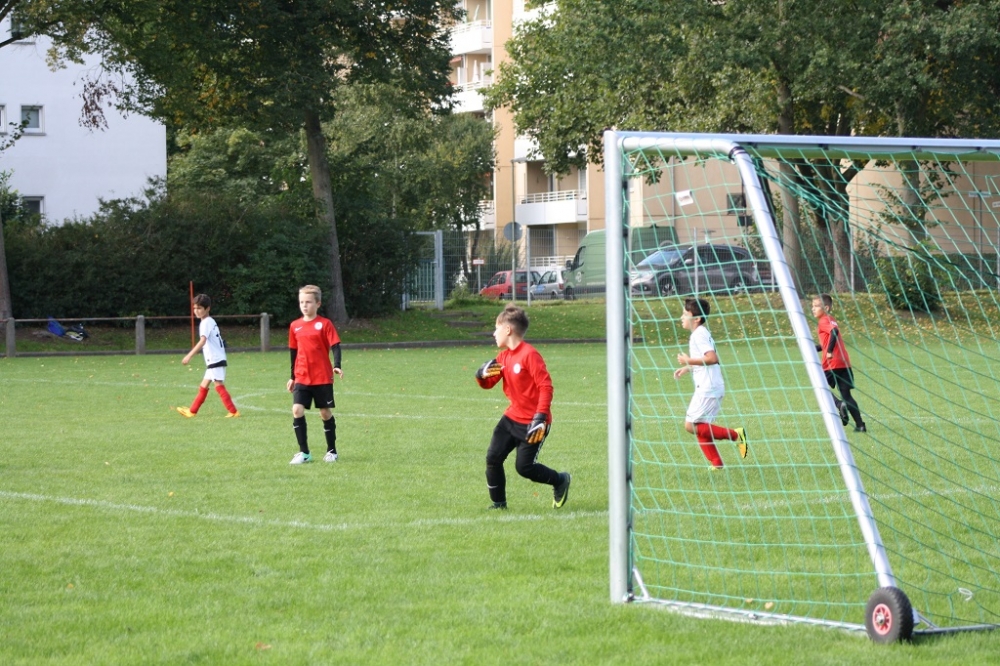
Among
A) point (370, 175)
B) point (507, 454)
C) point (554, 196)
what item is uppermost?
point (554, 196)

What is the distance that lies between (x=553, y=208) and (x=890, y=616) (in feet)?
177

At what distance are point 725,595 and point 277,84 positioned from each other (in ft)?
86.1

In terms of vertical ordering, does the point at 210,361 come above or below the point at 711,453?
above

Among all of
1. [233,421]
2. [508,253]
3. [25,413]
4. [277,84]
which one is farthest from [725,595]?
[508,253]

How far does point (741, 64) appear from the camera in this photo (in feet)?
93.8

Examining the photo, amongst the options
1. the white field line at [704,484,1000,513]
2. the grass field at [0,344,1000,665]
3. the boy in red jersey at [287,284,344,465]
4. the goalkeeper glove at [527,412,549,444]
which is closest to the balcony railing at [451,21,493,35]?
the grass field at [0,344,1000,665]

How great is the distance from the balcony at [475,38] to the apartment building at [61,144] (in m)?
22.2

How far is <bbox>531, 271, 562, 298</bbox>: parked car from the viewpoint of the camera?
42062 millimetres

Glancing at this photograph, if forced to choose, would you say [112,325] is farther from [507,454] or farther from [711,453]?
[507,454]

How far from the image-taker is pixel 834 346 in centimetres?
1258

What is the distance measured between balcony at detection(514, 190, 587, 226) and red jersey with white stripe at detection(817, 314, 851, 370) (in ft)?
147

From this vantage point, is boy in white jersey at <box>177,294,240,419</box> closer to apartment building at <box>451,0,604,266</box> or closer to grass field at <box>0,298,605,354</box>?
grass field at <box>0,298,605,354</box>

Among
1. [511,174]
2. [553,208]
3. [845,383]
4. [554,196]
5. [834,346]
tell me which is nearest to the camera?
[845,383]

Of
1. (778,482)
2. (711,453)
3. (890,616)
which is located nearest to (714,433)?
(711,453)
